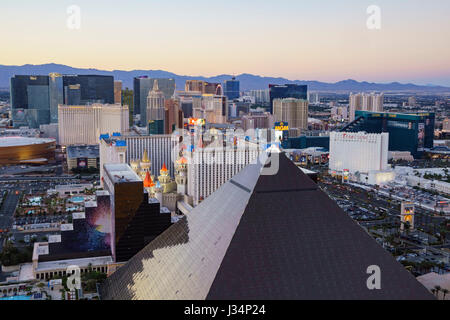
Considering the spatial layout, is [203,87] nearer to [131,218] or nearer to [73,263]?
[131,218]

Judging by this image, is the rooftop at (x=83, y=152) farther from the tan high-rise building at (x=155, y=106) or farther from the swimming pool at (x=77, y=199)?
the swimming pool at (x=77, y=199)

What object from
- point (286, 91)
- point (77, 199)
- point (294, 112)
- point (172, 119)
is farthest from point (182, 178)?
point (286, 91)

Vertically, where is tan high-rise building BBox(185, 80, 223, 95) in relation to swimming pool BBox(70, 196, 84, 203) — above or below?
above

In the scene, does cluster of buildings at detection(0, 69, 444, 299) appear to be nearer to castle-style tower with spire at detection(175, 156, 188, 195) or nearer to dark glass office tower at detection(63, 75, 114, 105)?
castle-style tower with spire at detection(175, 156, 188, 195)

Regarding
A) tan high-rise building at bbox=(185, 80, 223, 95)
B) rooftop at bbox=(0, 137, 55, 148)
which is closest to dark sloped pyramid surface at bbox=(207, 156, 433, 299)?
rooftop at bbox=(0, 137, 55, 148)

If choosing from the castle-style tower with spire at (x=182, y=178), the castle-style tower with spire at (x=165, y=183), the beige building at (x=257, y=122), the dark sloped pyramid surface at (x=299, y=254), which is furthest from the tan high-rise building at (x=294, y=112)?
the dark sloped pyramid surface at (x=299, y=254)
